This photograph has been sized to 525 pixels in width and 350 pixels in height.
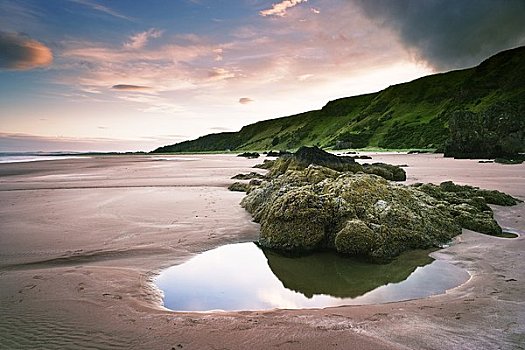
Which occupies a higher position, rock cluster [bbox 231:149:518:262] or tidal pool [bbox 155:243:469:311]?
rock cluster [bbox 231:149:518:262]

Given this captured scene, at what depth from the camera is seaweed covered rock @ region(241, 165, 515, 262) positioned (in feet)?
23.0

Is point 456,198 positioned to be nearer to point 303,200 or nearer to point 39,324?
point 303,200

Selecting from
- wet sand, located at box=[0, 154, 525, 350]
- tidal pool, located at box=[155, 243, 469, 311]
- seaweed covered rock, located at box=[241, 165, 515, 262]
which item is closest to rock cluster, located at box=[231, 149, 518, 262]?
seaweed covered rock, located at box=[241, 165, 515, 262]

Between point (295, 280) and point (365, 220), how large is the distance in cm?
244

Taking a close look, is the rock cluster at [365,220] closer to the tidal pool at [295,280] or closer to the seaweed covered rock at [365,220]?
the seaweed covered rock at [365,220]

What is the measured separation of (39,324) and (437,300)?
4831mm

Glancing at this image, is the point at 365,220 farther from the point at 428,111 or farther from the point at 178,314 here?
the point at 428,111

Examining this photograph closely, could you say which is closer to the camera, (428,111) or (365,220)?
(365,220)

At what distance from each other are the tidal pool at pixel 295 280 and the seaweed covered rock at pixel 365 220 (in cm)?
36

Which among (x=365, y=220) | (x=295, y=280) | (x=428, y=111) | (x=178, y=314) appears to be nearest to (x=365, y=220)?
(x=365, y=220)

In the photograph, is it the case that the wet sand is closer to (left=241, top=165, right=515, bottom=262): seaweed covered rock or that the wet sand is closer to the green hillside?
(left=241, top=165, right=515, bottom=262): seaweed covered rock

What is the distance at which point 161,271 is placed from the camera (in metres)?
6.13

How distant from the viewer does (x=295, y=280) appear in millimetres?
5859

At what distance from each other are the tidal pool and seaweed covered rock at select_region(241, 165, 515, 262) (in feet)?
1.17
